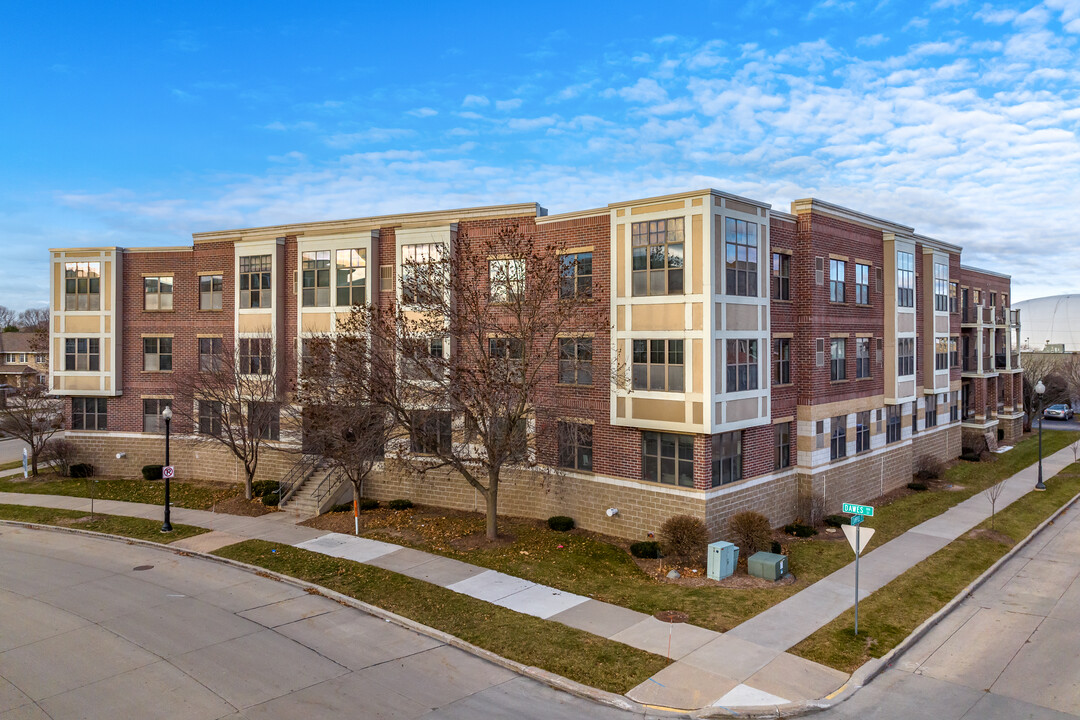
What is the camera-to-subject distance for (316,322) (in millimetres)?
27406

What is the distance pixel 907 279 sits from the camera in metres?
29.1

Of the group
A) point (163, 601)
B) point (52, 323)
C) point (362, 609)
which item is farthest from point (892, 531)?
point (52, 323)

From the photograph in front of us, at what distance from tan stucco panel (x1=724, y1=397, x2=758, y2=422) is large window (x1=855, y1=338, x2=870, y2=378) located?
814cm

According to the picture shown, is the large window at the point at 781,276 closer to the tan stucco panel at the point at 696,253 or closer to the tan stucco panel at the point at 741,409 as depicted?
the tan stucco panel at the point at 741,409

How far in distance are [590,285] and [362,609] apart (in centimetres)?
1227

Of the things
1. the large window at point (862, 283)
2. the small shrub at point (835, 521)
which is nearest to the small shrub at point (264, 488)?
the small shrub at point (835, 521)

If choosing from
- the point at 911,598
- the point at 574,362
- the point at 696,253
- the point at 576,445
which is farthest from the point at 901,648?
the point at 574,362

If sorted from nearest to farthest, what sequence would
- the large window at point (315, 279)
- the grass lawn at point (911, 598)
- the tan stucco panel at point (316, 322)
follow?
the grass lawn at point (911, 598) < the tan stucco panel at point (316, 322) < the large window at point (315, 279)

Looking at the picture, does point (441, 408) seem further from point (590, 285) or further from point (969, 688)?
point (969, 688)

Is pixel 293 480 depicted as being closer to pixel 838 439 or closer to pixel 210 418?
pixel 210 418

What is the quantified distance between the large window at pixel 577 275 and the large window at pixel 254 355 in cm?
1373

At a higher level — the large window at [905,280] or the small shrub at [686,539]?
the large window at [905,280]

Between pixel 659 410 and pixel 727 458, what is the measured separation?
8.79ft

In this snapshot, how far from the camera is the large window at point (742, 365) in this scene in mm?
20438
